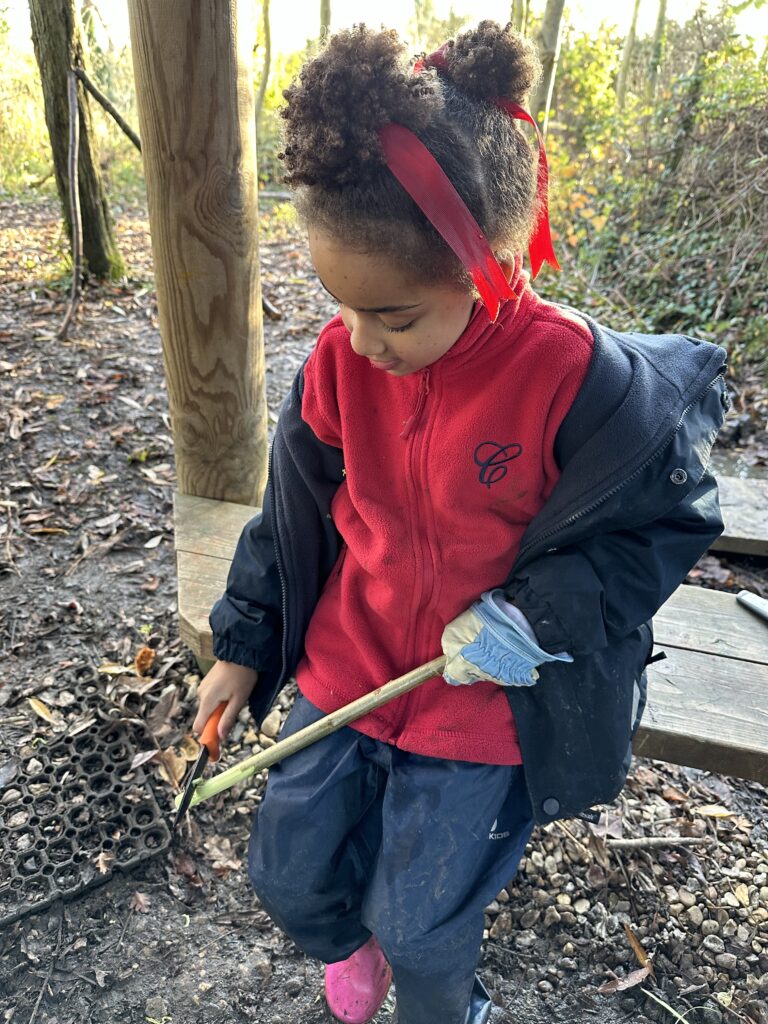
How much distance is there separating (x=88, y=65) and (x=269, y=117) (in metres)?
9.58

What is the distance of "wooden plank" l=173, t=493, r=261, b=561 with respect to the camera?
8.57 ft

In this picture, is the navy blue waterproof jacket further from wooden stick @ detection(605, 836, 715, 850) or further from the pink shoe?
wooden stick @ detection(605, 836, 715, 850)

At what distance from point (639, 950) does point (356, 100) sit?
2.28m

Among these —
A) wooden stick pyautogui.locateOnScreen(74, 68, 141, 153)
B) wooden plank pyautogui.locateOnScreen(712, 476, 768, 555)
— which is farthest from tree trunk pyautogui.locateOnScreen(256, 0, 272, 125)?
wooden plank pyautogui.locateOnScreen(712, 476, 768, 555)

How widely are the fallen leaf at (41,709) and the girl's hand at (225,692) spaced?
1.02 meters

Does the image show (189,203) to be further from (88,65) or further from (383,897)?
(88,65)

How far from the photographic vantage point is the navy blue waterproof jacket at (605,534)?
1.44 metres

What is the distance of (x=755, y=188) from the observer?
638 cm

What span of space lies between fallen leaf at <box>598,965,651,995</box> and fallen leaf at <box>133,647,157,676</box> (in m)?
1.87

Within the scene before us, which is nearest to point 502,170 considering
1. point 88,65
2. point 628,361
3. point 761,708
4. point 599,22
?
point 628,361

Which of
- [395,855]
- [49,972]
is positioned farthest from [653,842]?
[49,972]

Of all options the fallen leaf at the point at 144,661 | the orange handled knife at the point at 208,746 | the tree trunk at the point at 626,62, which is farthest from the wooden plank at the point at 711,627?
the tree trunk at the point at 626,62

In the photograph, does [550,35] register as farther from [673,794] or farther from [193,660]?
[673,794]

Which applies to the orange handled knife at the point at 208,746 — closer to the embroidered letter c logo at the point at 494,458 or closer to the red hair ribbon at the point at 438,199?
the embroidered letter c logo at the point at 494,458
